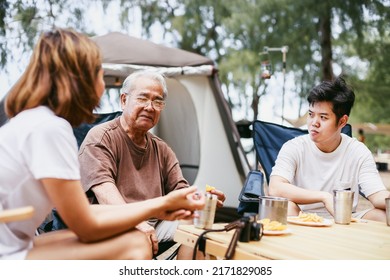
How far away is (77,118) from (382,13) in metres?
4.85

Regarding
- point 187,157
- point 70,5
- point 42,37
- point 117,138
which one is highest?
point 70,5

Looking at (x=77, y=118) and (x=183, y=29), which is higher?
(x=183, y=29)

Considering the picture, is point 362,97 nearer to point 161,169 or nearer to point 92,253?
point 161,169

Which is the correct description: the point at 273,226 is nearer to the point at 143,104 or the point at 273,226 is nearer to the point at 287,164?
the point at 287,164

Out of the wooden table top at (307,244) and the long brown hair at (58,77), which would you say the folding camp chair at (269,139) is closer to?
the wooden table top at (307,244)

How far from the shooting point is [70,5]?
5.20 m

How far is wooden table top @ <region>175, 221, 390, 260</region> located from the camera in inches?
44.2

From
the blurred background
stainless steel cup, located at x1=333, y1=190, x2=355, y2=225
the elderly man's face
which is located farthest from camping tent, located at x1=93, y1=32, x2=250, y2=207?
stainless steel cup, located at x1=333, y1=190, x2=355, y2=225

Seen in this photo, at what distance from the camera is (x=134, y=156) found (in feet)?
5.91

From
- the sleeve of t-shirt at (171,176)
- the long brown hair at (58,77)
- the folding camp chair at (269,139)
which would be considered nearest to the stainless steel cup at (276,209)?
the sleeve of t-shirt at (171,176)

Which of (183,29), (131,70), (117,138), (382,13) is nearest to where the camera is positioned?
(117,138)

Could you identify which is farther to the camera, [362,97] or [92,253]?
[362,97]
